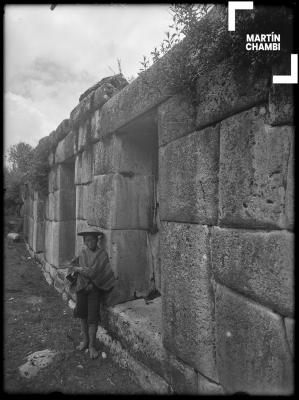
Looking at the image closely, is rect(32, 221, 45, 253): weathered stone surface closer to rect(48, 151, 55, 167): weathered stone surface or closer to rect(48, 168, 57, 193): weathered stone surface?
rect(48, 168, 57, 193): weathered stone surface

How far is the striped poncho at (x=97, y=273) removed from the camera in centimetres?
360

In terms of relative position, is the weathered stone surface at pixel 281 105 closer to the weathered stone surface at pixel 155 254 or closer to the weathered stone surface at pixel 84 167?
the weathered stone surface at pixel 155 254

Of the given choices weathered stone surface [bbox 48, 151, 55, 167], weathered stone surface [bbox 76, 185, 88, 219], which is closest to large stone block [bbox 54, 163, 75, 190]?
weathered stone surface [bbox 48, 151, 55, 167]

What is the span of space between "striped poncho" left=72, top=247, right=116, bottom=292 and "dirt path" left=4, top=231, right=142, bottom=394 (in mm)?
812

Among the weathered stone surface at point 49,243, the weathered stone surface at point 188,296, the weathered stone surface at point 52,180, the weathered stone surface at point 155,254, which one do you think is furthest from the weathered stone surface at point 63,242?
the weathered stone surface at point 188,296

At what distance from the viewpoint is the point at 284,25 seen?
1.62 m

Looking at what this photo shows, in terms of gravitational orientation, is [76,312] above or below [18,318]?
above

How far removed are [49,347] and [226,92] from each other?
11.6 feet

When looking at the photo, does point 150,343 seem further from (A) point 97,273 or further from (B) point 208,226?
(B) point 208,226

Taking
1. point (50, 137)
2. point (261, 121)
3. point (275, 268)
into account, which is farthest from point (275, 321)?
point (50, 137)

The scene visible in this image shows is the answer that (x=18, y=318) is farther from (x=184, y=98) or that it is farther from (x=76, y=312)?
(x=184, y=98)

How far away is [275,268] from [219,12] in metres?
1.59

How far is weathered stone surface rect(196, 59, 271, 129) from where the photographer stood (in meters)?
1.82

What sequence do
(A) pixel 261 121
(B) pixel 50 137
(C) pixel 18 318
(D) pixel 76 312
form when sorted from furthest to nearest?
(B) pixel 50 137 < (C) pixel 18 318 < (D) pixel 76 312 < (A) pixel 261 121
